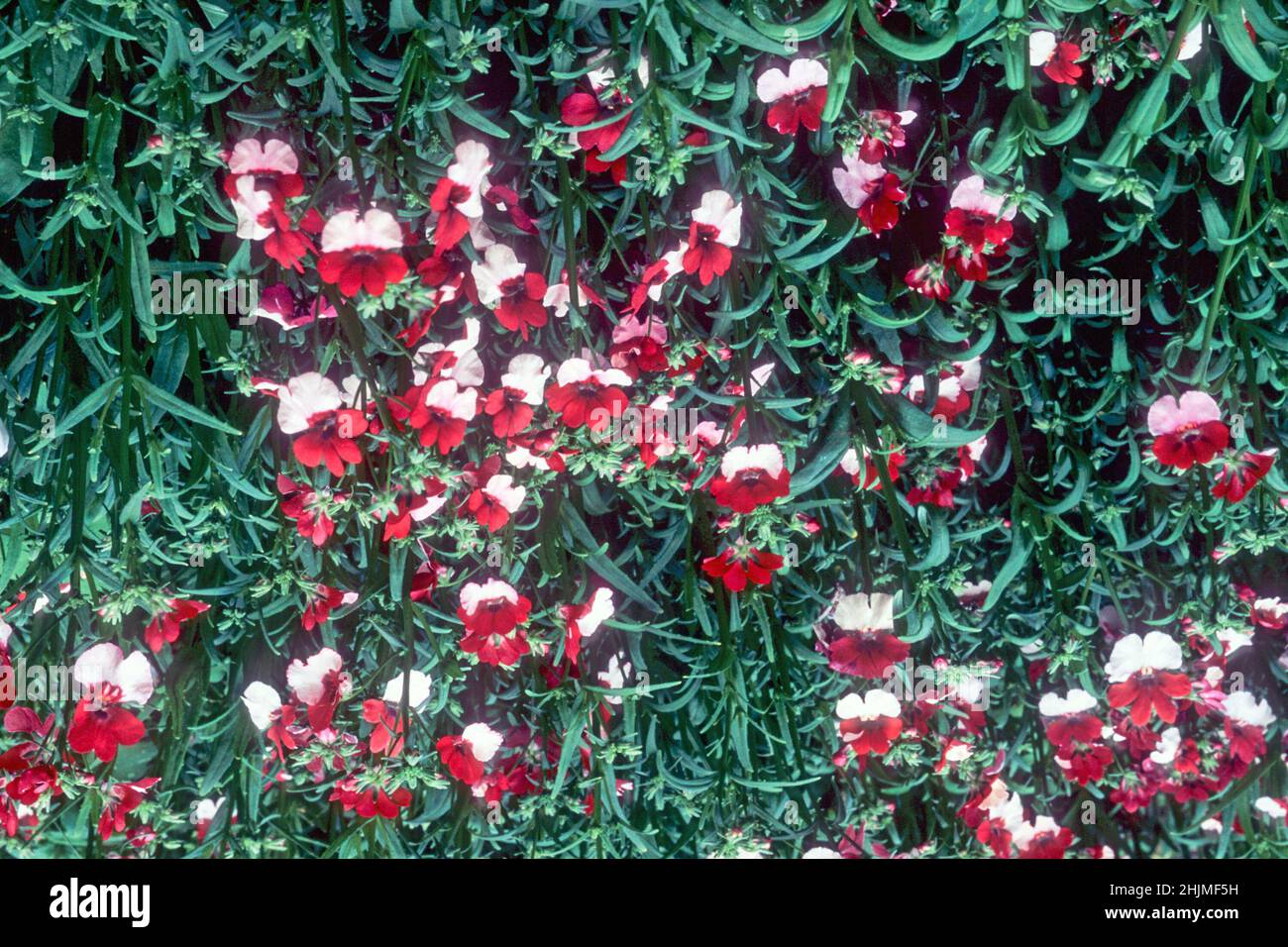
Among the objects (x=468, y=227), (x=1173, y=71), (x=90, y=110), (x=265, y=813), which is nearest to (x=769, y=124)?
(x=468, y=227)

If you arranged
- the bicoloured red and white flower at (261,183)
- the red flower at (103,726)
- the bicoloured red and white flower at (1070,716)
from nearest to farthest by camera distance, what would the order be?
the bicoloured red and white flower at (261,183)
the red flower at (103,726)
the bicoloured red and white flower at (1070,716)

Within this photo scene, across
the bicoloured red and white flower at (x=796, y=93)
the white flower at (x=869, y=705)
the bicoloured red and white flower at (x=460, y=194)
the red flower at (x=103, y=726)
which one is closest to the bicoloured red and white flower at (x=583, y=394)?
the bicoloured red and white flower at (x=460, y=194)

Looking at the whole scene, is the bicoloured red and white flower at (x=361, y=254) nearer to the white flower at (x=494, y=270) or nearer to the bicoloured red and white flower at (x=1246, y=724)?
the white flower at (x=494, y=270)

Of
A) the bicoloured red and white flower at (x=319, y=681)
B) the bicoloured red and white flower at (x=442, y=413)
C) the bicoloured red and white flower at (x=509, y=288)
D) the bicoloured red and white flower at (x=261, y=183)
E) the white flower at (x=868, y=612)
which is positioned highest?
the bicoloured red and white flower at (x=261, y=183)

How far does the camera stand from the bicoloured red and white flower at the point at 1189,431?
931mm

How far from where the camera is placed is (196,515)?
94cm

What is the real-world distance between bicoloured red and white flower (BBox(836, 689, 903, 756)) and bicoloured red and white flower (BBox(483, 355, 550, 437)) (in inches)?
17.1

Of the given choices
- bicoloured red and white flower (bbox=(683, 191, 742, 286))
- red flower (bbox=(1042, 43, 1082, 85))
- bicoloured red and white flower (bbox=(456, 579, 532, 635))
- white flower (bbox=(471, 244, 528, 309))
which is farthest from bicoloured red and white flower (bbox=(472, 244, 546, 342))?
red flower (bbox=(1042, 43, 1082, 85))

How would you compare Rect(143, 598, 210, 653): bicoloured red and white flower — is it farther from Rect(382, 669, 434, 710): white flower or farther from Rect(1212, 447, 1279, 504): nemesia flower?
Rect(1212, 447, 1279, 504): nemesia flower

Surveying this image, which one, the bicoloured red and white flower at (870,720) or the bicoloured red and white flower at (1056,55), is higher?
the bicoloured red and white flower at (1056,55)

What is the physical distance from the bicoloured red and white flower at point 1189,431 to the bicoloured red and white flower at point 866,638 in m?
0.29

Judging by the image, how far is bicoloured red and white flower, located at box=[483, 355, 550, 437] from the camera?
2.93 ft

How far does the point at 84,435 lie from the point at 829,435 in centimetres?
68

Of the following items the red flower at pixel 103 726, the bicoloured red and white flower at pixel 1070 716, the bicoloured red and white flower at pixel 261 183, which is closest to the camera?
the bicoloured red and white flower at pixel 261 183
